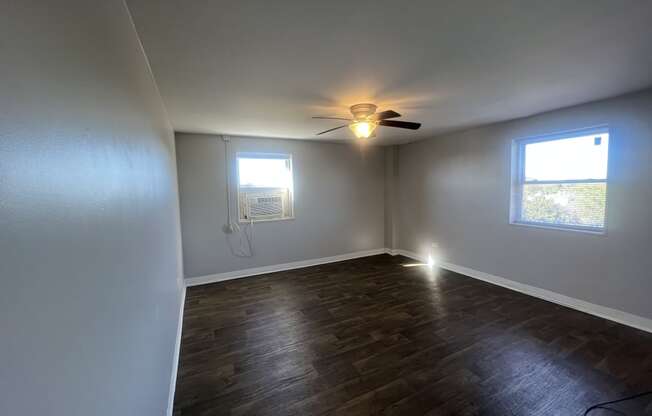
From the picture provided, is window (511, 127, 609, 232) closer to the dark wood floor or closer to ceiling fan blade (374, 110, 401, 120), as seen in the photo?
the dark wood floor

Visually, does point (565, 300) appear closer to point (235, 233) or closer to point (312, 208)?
point (312, 208)

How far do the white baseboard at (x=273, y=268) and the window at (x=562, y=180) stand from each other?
2714mm

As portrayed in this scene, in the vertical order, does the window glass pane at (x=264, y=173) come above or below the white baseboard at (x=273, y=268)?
above

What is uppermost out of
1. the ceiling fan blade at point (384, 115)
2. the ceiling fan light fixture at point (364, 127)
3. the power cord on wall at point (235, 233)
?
the ceiling fan blade at point (384, 115)

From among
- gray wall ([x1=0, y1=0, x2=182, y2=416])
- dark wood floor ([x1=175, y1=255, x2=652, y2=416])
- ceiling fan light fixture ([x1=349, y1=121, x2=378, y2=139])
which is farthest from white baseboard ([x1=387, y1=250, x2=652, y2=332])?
gray wall ([x1=0, y1=0, x2=182, y2=416])

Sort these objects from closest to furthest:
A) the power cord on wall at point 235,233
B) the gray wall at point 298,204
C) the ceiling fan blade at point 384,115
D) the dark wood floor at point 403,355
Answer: the dark wood floor at point 403,355, the ceiling fan blade at point 384,115, the gray wall at point 298,204, the power cord on wall at point 235,233

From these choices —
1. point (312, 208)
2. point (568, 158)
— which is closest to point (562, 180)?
point (568, 158)

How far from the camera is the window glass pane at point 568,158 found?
2875 mm

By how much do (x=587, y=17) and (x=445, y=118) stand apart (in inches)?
76.0

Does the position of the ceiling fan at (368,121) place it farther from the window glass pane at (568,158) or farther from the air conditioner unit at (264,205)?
the air conditioner unit at (264,205)

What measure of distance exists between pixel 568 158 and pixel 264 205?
415 cm

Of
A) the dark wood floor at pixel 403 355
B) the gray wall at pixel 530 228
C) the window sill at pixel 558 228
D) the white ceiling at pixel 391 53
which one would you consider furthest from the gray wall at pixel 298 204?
the window sill at pixel 558 228

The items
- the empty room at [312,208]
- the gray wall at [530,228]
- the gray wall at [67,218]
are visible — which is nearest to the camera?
the gray wall at [67,218]

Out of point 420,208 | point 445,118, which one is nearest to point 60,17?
point 445,118
